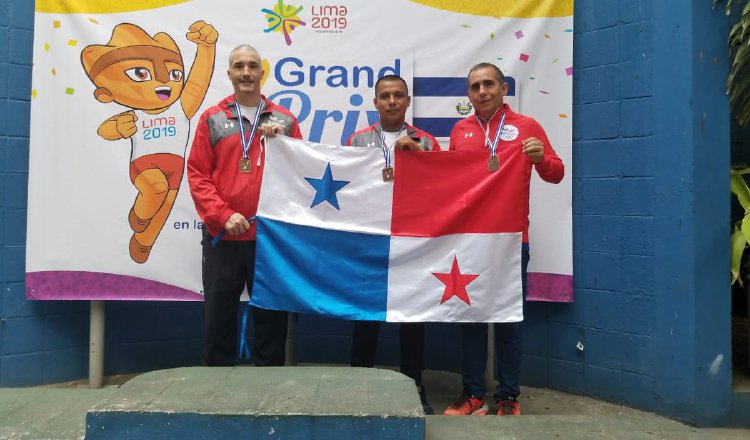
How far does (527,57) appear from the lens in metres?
3.78

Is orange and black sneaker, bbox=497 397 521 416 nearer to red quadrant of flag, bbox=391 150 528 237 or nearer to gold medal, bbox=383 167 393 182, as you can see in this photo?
red quadrant of flag, bbox=391 150 528 237

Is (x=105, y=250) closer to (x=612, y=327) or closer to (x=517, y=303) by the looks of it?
(x=517, y=303)

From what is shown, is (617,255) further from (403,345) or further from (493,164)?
(403,345)

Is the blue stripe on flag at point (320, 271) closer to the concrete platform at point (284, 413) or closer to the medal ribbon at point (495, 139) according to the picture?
the concrete platform at point (284, 413)

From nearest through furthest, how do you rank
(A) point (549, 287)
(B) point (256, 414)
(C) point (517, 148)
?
1. (B) point (256, 414)
2. (C) point (517, 148)
3. (A) point (549, 287)

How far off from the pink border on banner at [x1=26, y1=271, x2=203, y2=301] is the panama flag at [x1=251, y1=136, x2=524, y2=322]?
92 cm

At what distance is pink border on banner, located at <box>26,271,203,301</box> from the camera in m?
3.74

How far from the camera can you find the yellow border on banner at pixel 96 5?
3725mm

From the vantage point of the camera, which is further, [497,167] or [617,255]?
[617,255]

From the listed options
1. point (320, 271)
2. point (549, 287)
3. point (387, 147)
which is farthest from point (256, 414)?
point (549, 287)

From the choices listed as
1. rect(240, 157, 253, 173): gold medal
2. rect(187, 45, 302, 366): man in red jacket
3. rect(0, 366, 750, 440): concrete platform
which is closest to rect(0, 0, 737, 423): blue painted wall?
rect(0, 366, 750, 440): concrete platform

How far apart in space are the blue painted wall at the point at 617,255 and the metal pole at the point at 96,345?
0.23 metres

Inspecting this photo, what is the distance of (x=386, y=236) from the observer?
3.33 metres

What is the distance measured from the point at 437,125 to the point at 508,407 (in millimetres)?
1893
